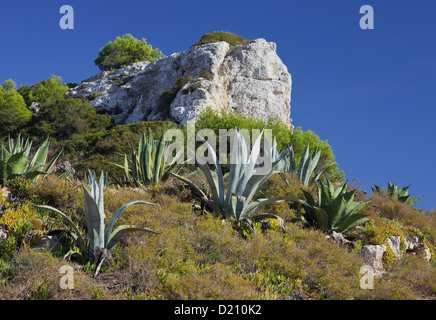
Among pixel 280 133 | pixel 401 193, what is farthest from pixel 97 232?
pixel 280 133

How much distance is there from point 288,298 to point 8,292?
2937 millimetres

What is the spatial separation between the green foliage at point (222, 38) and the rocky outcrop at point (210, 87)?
2178 millimetres

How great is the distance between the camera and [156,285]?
374 centimetres

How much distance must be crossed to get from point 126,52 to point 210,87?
28243mm

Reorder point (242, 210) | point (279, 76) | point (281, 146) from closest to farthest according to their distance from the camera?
point (242, 210)
point (281, 146)
point (279, 76)

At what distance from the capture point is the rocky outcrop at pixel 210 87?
26.2 metres

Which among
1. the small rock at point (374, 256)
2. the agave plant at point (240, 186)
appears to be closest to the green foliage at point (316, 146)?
the small rock at point (374, 256)

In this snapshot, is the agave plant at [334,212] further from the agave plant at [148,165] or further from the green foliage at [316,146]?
the green foliage at [316,146]

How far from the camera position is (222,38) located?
33969mm

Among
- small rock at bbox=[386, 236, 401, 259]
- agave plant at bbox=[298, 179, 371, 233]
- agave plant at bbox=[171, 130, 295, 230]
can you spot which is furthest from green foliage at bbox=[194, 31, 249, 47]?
agave plant at bbox=[171, 130, 295, 230]

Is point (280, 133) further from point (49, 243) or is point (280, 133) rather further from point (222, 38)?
point (222, 38)

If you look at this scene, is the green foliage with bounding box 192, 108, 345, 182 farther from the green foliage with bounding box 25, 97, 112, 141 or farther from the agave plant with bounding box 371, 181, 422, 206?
the green foliage with bounding box 25, 97, 112, 141

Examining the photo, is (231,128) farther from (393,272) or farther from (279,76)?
(279,76)
